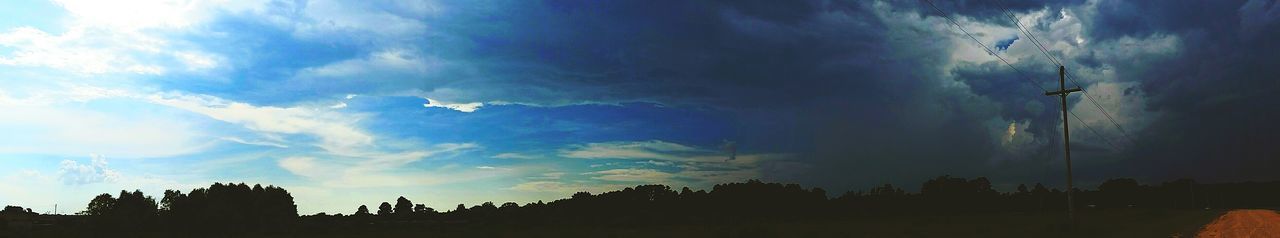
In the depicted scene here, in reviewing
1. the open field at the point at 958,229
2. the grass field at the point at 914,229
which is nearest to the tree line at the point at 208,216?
the grass field at the point at 914,229

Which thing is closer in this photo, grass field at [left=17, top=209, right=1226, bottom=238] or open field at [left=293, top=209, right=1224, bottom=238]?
open field at [left=293, top=209, right=1224, bottom=238]

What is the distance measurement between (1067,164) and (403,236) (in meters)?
99.1

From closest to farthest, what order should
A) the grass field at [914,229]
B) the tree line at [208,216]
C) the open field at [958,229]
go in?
the open field at [958,229]
the grass field at [914,229]
the tree line at [208,216]

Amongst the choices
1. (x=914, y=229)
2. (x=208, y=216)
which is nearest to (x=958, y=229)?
(x=914, y=229)

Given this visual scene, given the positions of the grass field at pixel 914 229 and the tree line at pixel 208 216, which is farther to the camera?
the tree line at pixel 208 216

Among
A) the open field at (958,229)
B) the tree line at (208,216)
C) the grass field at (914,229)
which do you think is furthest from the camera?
the tree line at (208,216)

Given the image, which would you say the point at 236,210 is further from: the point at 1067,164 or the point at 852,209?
the point at 1067,164

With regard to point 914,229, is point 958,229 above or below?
above

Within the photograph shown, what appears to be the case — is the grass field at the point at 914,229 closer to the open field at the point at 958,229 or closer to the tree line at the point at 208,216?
the open field at the point at 958,229

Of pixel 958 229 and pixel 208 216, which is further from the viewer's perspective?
pixel 208 216

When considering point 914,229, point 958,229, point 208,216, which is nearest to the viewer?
point 958,229

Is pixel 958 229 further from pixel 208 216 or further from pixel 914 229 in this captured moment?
pixel 208 216

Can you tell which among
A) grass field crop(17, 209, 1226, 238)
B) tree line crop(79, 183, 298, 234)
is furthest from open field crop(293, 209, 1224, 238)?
tree line crop(79, 183, 298, 234)

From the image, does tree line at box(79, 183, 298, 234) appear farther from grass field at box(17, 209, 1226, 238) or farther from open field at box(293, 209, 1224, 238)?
open field at box(293, 209, 1224, 238)
